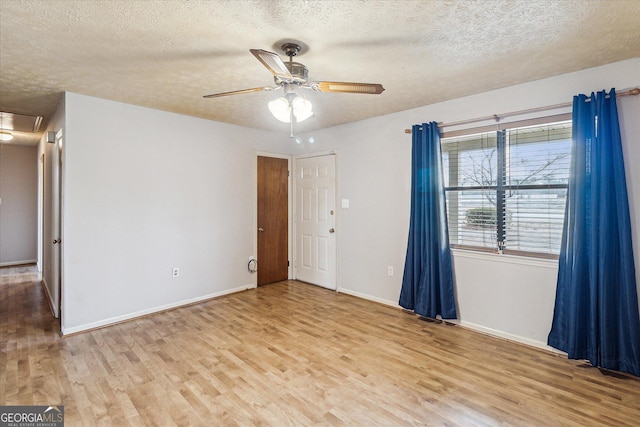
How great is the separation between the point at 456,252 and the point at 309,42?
2.61 metres

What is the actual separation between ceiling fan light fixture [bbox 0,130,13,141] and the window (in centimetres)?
687

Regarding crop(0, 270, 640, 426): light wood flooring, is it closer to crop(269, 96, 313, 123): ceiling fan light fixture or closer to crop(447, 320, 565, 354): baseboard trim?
crop(447, 320, 565, 354): baseboard trim

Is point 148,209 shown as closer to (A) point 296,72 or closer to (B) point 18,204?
(A) point 296,72

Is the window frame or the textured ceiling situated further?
the window frame

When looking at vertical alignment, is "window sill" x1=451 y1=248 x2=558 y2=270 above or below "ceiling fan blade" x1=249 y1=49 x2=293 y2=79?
below

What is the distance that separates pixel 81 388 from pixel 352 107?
360 cm

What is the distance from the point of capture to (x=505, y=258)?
126 inches

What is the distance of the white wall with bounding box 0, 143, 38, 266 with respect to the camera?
652cm

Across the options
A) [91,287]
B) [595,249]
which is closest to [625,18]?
[595,249]

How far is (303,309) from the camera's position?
13.3ft

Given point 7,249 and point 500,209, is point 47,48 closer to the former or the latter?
point 500,209

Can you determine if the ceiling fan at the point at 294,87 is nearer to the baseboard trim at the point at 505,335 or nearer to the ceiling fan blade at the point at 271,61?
the ceiling fan blade at the point at 271,61

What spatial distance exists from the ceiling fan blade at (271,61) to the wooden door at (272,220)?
10.2 ft

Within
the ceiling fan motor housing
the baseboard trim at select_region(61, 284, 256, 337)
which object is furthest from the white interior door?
the ceiling fan motor housing
